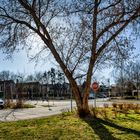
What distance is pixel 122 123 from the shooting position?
59.0ft

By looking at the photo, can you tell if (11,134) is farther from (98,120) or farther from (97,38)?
(97,38)

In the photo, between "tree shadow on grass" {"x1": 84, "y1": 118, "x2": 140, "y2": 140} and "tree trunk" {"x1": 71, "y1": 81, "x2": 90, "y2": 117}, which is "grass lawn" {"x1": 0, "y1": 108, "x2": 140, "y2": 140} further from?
"tree trunk" {"x1": 71, "y1": 81, "x2": 90, "y2": 117}

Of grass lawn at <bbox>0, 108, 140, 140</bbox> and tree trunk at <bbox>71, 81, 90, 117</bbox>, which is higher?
tree trunk at <bbox>71, 81, 90, 117</bbox>

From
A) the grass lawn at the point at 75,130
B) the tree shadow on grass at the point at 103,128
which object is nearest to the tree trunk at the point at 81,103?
the tree shadow on grass at the point at 103,128

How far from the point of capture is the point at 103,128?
16.2 meters

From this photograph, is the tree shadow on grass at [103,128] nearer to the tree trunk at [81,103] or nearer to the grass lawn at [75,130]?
the grass lawn at [75,130]

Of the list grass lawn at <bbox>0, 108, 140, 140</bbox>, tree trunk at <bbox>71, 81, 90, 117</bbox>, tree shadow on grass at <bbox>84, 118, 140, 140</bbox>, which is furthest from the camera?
tree trunk at <bbox>71, 81, 90, 117</bbox>

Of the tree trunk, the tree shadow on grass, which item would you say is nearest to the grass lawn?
the tree shadow on grass

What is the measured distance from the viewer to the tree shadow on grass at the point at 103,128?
14023 millimetres

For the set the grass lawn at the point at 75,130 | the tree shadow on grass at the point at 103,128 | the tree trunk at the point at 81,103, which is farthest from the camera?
the tree trunk at the point at 81,103

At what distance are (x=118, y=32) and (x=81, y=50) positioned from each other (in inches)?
157

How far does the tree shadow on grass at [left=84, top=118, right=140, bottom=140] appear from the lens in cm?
1402

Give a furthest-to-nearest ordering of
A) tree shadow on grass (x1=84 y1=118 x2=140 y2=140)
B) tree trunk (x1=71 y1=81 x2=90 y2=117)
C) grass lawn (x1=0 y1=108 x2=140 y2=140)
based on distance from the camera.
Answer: tree trunk (x1=71 y1=81 x2=90 y2=117), tree shadow on grass (x1=84 y1=118 x2=140 y2=140), grass lawn (x1=0 y1=108 x2=140 y2=140)

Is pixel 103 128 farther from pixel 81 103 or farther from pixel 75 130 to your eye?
pixel 81 103
